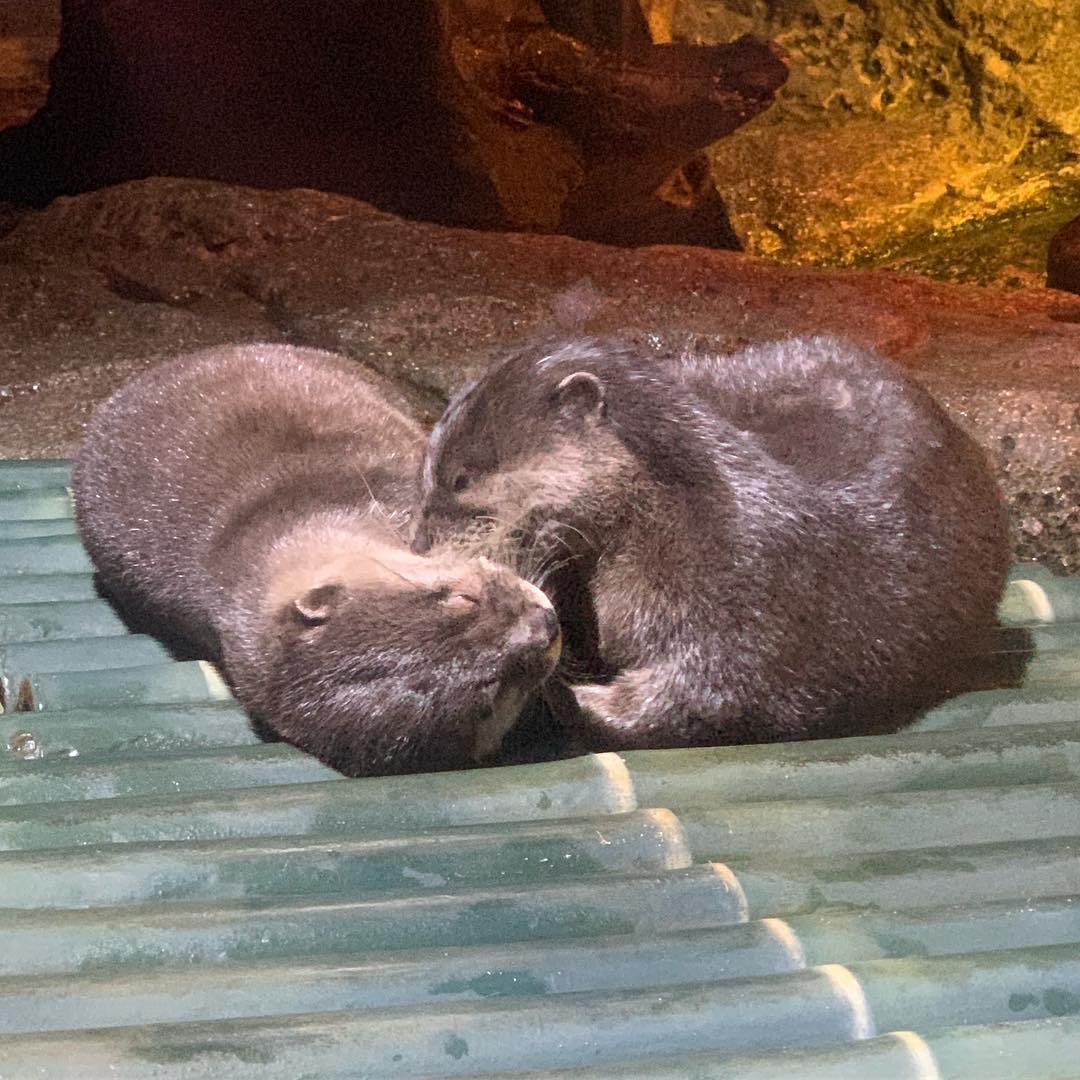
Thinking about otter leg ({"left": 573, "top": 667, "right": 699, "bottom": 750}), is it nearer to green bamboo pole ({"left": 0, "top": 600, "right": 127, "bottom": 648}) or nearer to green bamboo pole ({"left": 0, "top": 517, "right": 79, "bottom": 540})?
green bamboo pole ({"left": 0, "top": 600, "right": 127, "bottom": 648})

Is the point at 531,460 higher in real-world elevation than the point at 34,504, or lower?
higher

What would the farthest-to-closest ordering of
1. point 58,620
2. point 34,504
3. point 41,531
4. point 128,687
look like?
1. point 34,504
2. point 41,531
3. point 58,620
4. point 128,687

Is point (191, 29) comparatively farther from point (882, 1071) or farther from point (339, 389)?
point (882, 1071)

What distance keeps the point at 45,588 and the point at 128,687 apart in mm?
742

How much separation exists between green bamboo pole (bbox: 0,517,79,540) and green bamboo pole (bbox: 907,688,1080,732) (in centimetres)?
228

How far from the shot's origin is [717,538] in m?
2.84

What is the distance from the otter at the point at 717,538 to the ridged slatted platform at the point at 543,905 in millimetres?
184

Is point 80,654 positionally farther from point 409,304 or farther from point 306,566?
point 409,304

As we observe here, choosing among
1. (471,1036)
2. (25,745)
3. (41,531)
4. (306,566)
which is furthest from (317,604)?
(41,531)

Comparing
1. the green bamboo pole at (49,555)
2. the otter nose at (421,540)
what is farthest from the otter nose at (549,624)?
the green bamboo pole at (49,555)

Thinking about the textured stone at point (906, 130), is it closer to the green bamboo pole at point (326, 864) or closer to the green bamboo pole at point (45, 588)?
the green bamboo pole at point (45, 588)

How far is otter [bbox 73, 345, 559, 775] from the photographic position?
260 cm

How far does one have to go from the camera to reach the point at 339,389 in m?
3.92

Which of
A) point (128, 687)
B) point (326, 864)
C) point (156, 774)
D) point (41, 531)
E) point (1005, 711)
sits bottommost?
point (41, 531)
